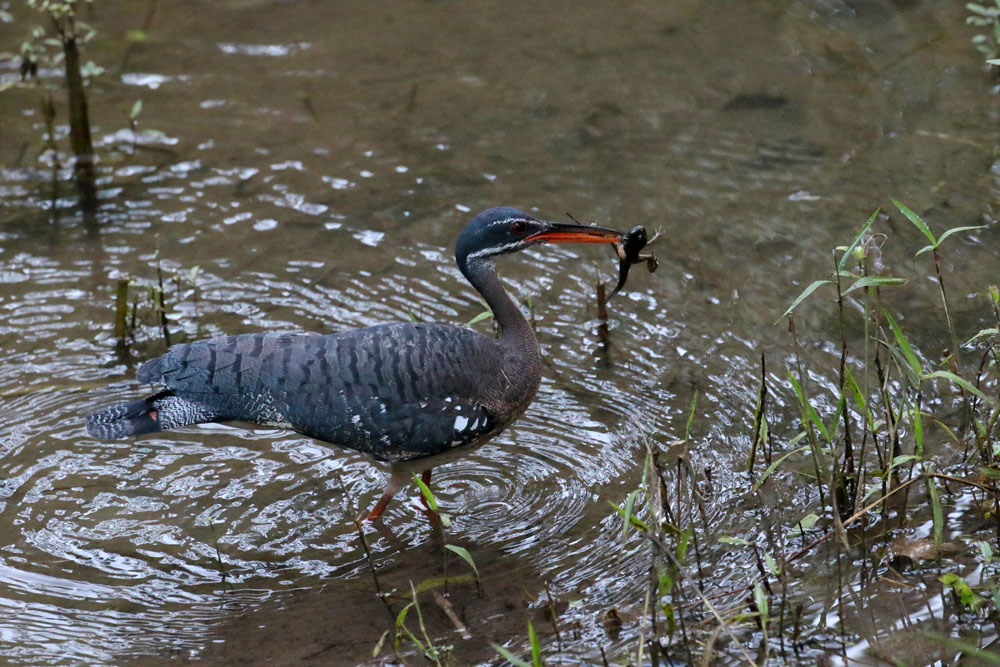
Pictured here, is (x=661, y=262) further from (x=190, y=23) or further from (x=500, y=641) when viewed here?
(x=190, y=23)

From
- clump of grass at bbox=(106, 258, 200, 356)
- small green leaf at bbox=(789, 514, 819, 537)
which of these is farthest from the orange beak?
clump of grass at bbox=(106, 258, 200, 356)

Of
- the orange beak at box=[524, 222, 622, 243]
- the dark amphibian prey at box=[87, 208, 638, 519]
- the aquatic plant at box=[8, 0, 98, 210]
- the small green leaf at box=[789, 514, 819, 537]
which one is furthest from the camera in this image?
the aquatic plant at box=[8, 0, 98, 210]

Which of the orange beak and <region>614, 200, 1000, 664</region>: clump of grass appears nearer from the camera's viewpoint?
<region>614, 200, 1000, 664</region>: clump of grass

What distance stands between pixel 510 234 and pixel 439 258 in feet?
6.82

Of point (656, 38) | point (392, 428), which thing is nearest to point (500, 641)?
point (392, 428)

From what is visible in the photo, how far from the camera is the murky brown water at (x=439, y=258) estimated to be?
18.4 feet

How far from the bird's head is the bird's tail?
72.3 inches

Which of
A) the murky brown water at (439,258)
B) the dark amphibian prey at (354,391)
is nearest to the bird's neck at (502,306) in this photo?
the dark amphibian prey at (354,391)

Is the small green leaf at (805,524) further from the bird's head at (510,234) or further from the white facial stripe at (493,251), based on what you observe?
the white facial stripe at (493,251)

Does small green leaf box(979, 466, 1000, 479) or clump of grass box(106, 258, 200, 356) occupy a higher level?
small green leaf box(979, 466, 1000, 479)

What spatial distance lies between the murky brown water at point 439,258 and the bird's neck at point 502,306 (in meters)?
0.69

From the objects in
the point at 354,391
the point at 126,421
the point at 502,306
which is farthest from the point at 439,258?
the point at 126,421

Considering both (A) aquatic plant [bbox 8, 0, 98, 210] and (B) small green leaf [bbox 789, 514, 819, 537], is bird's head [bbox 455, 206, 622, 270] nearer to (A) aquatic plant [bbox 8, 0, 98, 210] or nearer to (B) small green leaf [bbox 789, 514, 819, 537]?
(B) small green leaf [bbox 789, 514, 819, 537]

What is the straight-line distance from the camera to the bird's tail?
234 inches
